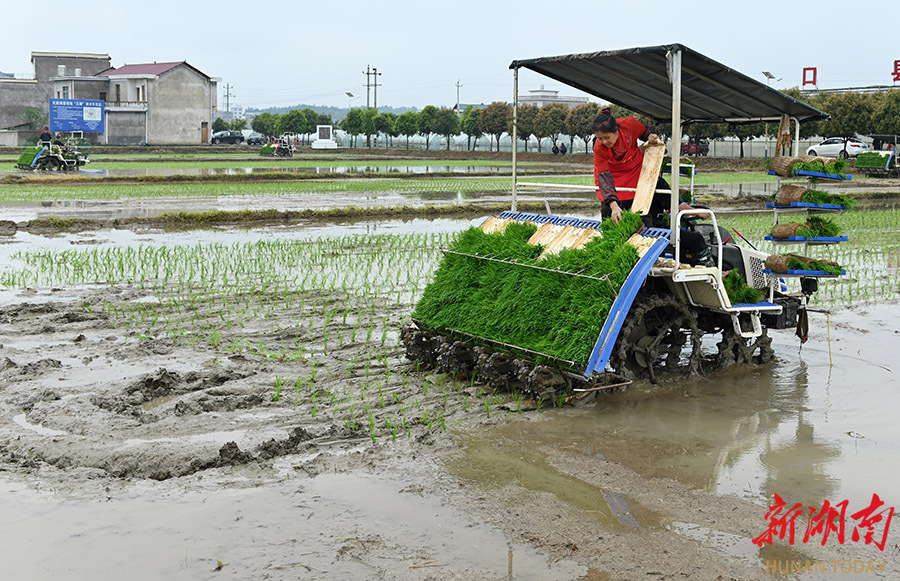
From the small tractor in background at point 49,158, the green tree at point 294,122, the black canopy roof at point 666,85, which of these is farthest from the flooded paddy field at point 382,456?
the green tree at point 294,122

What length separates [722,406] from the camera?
22.4ft

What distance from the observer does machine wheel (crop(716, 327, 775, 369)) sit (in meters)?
7.71

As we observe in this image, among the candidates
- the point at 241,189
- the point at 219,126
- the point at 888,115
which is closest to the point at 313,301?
the point at 241,189

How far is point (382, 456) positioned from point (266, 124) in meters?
82.4

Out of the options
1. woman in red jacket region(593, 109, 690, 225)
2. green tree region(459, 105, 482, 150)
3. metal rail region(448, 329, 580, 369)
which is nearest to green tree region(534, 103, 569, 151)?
green tree region(459, 105, 482, 150)

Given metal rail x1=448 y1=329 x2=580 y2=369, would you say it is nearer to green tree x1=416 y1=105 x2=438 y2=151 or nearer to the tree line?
the tree line

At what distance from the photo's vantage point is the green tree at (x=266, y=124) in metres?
82.9

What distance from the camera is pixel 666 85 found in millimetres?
7617

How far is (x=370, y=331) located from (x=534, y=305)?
237cm

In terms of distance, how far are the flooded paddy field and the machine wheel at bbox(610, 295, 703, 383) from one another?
7.7 inches

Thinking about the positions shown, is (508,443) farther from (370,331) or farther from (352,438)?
(370,331)

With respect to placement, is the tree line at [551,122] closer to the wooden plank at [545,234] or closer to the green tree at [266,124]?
the green tree at [266,124]

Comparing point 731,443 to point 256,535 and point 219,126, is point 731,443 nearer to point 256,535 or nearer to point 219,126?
point 256,535

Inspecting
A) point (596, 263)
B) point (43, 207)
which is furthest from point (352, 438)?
point (43, 207)
